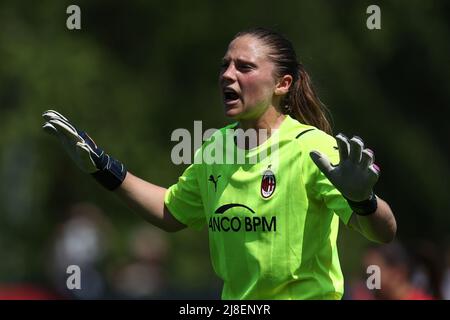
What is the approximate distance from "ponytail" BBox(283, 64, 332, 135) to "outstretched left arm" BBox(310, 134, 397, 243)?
914 mm

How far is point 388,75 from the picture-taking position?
22.7m

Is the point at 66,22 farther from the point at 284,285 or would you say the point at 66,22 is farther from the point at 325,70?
the point at 284,285

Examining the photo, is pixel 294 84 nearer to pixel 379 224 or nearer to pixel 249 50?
pixel 249 50

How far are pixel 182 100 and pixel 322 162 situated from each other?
17144 millimetres

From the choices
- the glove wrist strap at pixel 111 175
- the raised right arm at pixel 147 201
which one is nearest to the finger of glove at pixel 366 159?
the raised right arm at pixel 147 201

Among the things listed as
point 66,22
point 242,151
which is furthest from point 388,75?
point 242,151

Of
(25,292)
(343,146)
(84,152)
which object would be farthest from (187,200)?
(25,292)

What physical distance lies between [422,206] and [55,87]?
22.3 ft

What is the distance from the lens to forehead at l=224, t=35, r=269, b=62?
264 inches

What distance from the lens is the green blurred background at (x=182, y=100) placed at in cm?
2138

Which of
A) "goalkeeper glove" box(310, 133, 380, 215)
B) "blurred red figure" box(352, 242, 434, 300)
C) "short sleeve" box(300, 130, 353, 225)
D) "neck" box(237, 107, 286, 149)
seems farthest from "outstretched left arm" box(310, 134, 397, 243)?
"blurred red figure" box(352, 242, 434, 300)

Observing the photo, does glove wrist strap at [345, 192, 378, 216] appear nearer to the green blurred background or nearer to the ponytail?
the ponytail

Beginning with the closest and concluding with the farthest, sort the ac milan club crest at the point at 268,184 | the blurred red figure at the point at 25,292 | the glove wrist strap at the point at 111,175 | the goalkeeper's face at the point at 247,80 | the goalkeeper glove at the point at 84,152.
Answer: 1. the ac milan club crest at the point at 268,184
2. the goalkeeper's face at the point at 247,80
3. the goalkeeper glove at the point at 84,152
4. the glove wrist strap at the point at 111,175
5. the blurred red figure at the point at 25,292

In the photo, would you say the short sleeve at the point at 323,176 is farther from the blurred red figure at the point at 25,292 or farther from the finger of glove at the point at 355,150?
the blurred red figure at the point at 25,292
